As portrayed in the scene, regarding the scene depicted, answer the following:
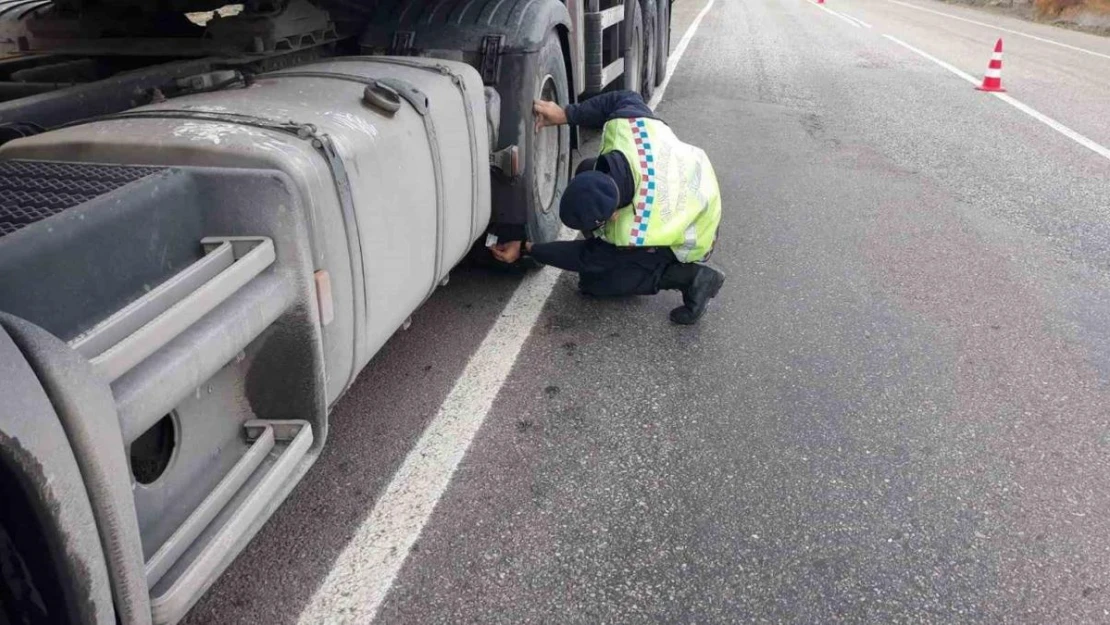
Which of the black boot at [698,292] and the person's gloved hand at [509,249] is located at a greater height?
the person's gloved hand at [509,249]

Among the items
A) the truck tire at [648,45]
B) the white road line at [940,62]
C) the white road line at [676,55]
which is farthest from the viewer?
the white road line at [940,62]

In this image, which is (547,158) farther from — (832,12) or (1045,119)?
(832,12)

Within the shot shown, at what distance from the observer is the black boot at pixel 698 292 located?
390 cm

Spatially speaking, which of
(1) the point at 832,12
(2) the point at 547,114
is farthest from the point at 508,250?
(1) the point at 832,12

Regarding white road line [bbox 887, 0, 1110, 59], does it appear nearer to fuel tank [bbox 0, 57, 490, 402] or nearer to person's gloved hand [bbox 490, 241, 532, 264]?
person's gloved hand [bbox 490, 241, 532, 264]

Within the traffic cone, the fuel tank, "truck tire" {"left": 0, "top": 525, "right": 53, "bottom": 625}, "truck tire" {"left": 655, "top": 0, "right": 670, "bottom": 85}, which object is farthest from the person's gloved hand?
the traffic cone

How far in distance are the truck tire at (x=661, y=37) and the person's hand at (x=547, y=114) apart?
528cm

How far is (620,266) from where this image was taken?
3.97 m

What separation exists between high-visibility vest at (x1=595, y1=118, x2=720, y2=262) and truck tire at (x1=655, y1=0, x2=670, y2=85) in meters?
5.51

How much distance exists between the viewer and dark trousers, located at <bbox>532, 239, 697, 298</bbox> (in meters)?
3.94

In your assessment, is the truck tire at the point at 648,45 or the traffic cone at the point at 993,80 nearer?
the truck tire at the point at 648,45

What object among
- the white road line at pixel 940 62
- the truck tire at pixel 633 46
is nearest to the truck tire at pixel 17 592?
the truck tire at pixel 633 46

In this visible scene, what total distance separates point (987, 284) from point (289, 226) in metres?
3.92

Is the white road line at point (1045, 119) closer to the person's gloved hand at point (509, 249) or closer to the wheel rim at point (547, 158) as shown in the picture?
the wheel rim at point (547, 158)
